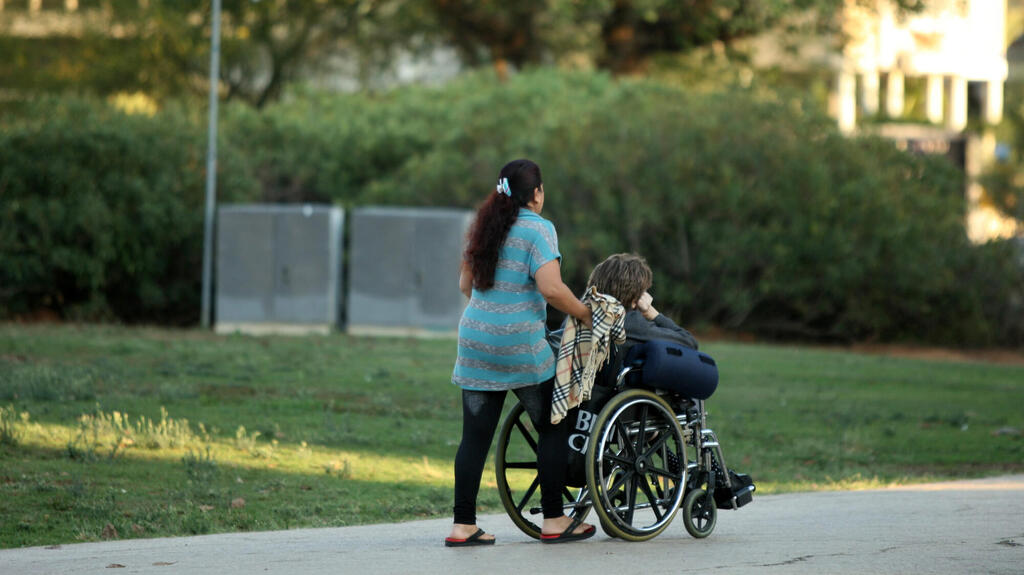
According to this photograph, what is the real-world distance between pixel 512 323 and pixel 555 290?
0.85 ft

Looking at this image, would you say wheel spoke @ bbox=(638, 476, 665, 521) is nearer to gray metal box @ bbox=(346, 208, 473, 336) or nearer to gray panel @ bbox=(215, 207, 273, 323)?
gray metal box @ bbox=(346, 208, 473, 336)

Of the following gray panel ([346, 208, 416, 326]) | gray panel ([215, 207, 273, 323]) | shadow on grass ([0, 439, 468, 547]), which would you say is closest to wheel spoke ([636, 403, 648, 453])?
shadow on grass ([0, 439, 468, 547])

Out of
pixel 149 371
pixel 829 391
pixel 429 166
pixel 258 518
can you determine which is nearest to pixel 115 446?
pixel 258 518

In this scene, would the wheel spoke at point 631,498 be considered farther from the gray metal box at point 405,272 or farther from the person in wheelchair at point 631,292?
the gray metal box at point 405,272

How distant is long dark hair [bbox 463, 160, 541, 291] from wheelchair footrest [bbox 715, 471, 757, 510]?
64.8 inches

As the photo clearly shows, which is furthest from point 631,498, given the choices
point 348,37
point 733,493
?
point 348,37

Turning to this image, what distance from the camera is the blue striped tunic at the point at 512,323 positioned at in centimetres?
671

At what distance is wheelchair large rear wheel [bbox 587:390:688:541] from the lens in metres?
6.72

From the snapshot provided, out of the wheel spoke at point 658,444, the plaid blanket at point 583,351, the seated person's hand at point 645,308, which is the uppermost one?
the seated person's hand at point 645,308

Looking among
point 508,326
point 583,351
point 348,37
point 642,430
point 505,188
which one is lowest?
point 642,430

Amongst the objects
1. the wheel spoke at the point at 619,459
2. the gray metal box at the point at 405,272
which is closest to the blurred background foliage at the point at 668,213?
the gray metal box at the point at 405,272

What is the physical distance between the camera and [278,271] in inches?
807

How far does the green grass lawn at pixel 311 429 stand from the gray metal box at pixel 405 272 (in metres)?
2.23

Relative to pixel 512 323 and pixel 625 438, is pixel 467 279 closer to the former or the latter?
pixel 512 323
